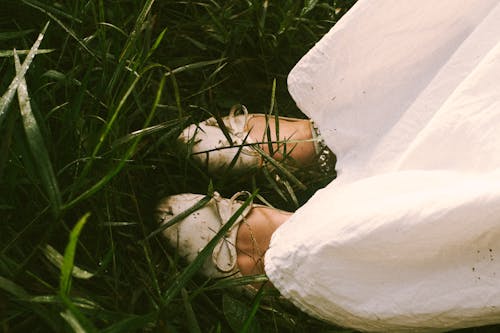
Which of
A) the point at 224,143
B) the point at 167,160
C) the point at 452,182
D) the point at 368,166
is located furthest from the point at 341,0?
the point at 452,182

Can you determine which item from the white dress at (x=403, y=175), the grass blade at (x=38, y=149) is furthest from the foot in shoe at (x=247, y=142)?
the grass blade at (x=38, y=149)

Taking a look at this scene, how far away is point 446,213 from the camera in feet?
2.34

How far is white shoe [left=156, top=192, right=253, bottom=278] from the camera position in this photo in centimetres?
114

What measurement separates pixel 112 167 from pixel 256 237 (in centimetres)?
29

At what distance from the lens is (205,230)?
3.80 ft

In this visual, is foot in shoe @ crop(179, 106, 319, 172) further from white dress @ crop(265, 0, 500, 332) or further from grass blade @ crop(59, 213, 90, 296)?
grass blade @ crop(59, 213, 90, 296)

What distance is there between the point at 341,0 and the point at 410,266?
86cm

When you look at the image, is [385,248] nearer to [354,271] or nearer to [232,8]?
[354,271]

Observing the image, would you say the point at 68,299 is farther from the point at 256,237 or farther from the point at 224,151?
the point at 224,151

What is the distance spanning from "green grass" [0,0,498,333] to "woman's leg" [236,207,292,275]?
4cm

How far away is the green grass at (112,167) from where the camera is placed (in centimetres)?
87

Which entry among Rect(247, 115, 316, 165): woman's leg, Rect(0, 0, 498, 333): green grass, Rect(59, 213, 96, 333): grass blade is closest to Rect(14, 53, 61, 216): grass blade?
Rect(0, 0, 498, 333): green grass

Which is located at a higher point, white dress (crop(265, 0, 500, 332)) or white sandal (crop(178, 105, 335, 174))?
white dress (crop(265, 0, 500, 332))

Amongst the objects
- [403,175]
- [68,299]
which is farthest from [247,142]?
[68,299]
